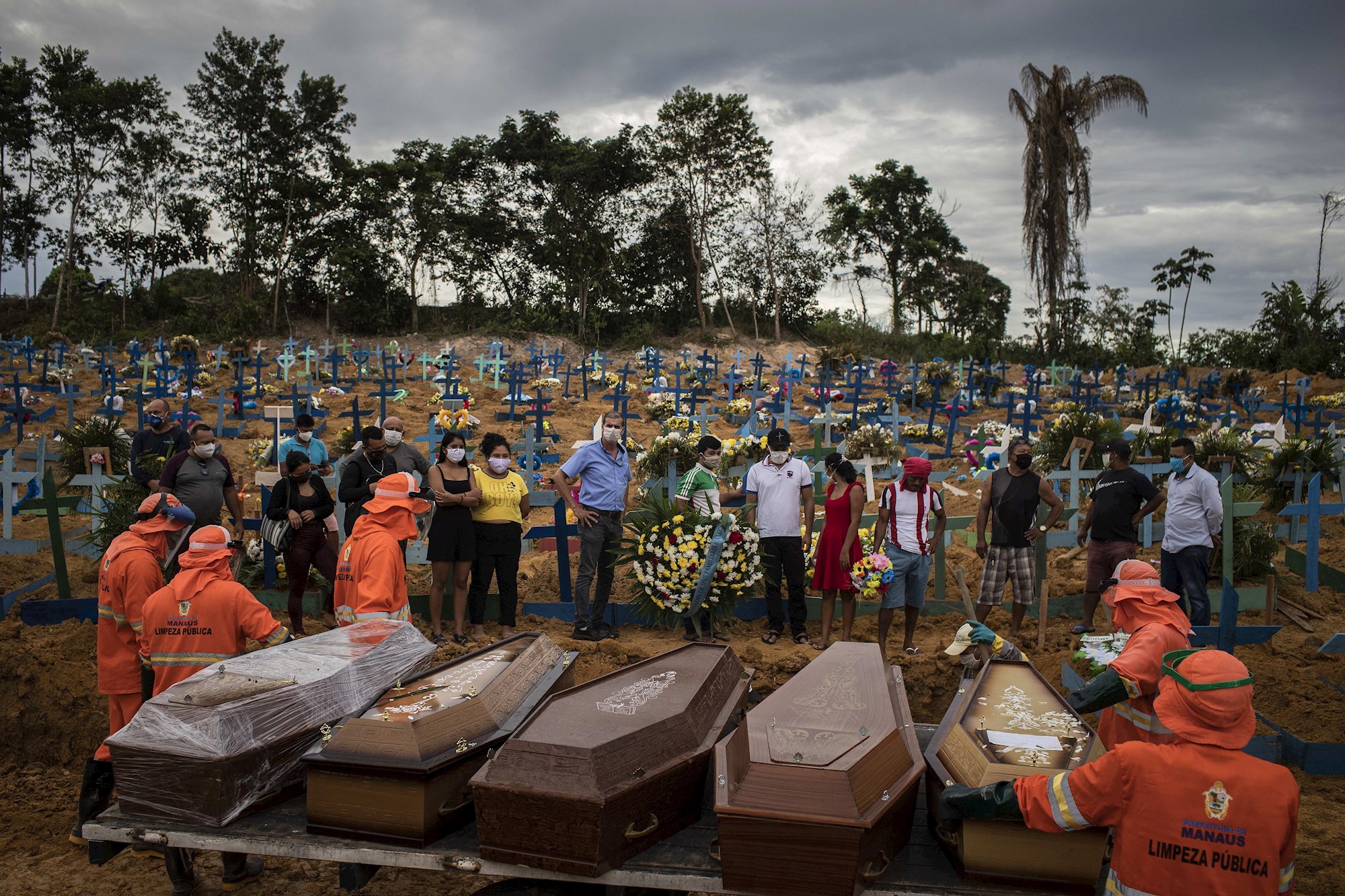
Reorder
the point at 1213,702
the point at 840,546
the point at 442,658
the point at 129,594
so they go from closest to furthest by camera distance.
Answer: the point at 1213,702, the point at 129,594, the point at 442,658, the point at 840,546

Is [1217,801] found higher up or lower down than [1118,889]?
higher up

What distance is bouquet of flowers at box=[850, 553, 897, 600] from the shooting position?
6086 mm

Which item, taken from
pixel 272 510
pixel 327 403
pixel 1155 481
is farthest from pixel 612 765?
pixel 327 403

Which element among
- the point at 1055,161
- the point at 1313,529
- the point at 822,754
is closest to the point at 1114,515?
the point at 1313,529

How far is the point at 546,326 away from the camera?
29.2 meters

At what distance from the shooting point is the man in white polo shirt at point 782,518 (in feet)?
20.8

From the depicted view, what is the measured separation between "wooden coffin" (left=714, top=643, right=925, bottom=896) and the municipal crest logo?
865mm

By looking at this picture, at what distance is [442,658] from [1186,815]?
181 inches

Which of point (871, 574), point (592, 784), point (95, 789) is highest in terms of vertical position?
point (592, 784)

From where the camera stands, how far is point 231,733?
10.6ft

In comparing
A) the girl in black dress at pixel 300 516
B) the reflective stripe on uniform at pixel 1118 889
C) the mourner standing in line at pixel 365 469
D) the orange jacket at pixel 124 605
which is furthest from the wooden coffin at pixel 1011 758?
the girl in black dress at pixel 300 516

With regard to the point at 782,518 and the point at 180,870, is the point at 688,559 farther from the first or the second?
the point at 180,870

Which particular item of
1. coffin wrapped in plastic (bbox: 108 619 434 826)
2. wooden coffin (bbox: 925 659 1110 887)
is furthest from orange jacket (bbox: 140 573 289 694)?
wooden coffin (bbox: 925 659 1110 887)

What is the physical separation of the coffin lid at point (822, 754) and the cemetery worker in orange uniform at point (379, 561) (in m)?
2.28
